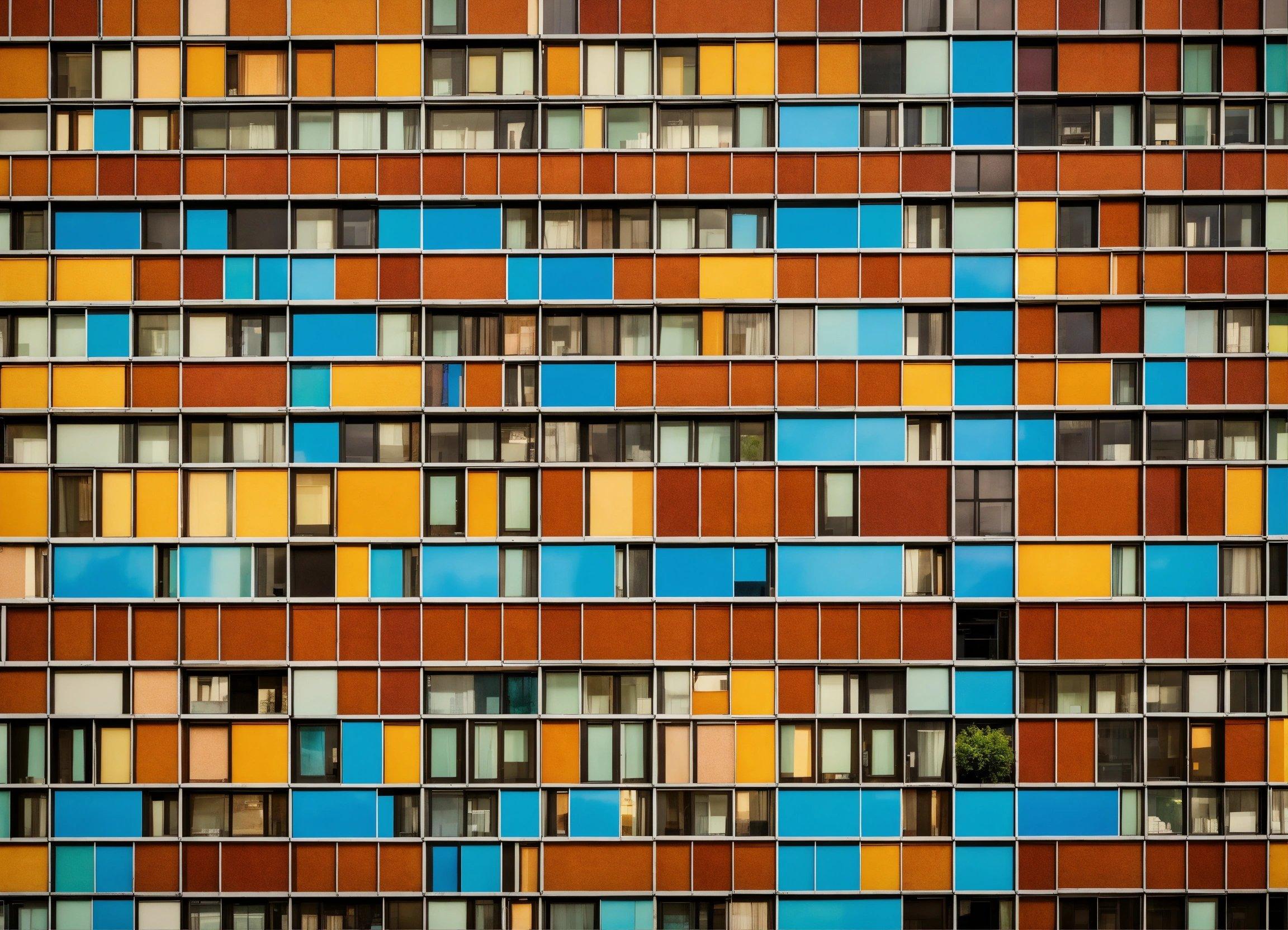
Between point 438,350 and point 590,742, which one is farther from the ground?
point 438,350

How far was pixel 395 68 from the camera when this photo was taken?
15.5 metres

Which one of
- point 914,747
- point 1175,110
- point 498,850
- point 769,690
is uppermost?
point 1175,110

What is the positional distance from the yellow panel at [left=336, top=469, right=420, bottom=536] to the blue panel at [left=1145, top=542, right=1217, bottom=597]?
11822 millimetres

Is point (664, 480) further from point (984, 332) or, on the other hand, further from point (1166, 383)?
point (1166, 383)

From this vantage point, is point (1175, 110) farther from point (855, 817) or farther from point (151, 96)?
point (151, 96)

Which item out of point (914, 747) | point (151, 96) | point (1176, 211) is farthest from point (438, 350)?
point (1176, 211)

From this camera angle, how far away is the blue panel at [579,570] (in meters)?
15.3

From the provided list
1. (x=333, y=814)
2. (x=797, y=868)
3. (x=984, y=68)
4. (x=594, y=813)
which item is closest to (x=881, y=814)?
(x=797, y=868)

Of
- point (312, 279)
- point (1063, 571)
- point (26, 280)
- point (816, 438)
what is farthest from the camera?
point (26, 280)

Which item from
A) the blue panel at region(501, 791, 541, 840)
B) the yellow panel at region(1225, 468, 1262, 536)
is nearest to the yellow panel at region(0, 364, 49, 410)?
the blue panel at region(501, 791, 541, 840)

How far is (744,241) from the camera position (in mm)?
15492

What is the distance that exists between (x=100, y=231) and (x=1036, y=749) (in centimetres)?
1734

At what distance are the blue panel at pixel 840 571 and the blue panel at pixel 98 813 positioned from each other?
432 inches

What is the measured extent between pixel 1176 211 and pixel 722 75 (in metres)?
7.73
